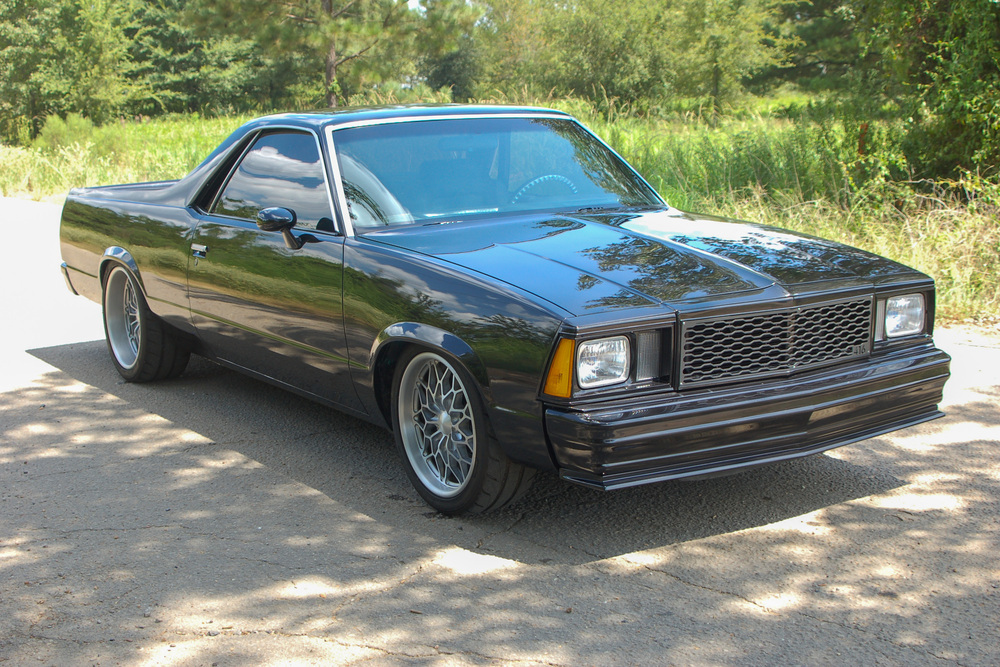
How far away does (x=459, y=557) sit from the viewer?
3.50 metres

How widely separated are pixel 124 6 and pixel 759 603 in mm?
41909

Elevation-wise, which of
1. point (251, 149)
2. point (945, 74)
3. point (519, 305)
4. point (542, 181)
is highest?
point (945, 74)

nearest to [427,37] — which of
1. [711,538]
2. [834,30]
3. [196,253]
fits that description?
[834,30]

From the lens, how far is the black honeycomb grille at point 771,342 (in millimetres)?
3375

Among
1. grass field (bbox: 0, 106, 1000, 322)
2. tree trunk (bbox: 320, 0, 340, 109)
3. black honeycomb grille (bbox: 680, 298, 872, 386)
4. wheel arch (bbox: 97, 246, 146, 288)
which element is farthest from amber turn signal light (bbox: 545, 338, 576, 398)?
tree trunk (bbox: 320, 0, 340, 109)

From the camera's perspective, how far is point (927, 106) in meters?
9.10

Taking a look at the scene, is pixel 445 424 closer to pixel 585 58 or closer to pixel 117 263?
pixel 117 263

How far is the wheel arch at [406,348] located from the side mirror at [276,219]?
800mm

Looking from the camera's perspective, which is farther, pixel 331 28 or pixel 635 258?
pixel 331 28

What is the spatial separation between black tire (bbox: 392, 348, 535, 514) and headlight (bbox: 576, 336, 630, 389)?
43 centimetres

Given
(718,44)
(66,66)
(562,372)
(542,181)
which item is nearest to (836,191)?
(542,181)

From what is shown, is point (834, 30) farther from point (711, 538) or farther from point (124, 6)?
point (711, 538)

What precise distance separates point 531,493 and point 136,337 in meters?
3.04

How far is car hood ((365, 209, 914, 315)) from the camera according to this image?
3.45 meters
